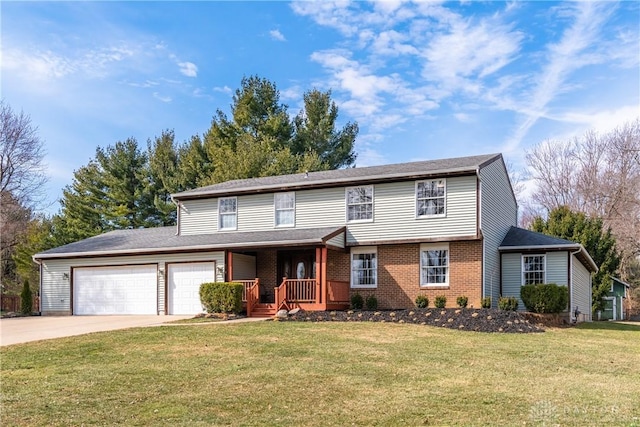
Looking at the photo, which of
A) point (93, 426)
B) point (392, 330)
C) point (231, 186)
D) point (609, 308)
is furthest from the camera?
point (609, 308)

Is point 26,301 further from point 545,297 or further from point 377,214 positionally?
point 545,297

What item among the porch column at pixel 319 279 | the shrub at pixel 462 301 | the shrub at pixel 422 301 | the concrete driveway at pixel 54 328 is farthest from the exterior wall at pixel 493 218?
the concrete driveway at pixel 54 328

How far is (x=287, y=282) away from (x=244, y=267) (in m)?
2.90

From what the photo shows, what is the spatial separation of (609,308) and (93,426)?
3274 cm

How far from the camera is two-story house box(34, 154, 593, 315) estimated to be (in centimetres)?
2039

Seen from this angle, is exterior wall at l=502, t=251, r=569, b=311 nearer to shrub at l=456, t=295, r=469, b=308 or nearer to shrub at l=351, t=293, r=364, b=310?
shrub at l=456, t=295, r=469, b=308

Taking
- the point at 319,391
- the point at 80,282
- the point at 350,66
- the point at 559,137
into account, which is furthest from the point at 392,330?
the point at 559,137

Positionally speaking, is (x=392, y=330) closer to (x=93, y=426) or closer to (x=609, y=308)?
(x=93, y=426)

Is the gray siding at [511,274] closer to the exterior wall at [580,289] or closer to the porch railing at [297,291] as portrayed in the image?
the exterior wall at [580,289]

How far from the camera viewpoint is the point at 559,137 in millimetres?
40750

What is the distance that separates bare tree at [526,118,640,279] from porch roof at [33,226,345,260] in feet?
74.4

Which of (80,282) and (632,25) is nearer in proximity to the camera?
(632,25)

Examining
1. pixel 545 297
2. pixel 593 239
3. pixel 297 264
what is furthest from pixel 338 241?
pixel 593 239

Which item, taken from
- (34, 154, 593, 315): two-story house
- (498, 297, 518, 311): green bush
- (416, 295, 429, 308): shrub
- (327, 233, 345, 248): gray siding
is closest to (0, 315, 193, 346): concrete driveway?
(34, 154, 593, 315): two-story house
